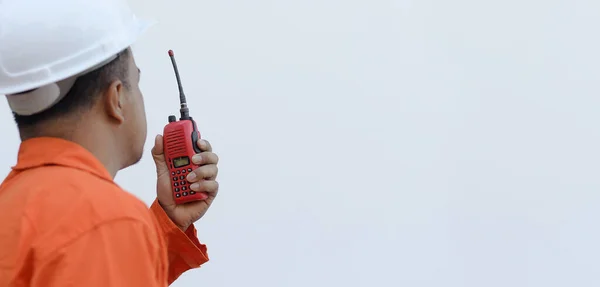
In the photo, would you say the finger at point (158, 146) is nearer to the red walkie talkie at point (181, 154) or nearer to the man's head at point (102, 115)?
the red walkie talkie at point (181, 154)

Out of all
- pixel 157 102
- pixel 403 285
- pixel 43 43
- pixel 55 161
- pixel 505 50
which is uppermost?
pixel 505 50

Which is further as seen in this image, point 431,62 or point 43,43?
point 431,62

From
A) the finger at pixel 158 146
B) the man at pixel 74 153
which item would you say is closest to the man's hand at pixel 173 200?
the finger at pixel 158 146

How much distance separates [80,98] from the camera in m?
0.72

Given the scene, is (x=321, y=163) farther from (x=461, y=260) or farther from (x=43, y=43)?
(x=43, y=43)

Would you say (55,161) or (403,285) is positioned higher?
(55,161)

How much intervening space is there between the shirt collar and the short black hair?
2 centimetres

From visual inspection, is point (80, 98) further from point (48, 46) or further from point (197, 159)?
point (197, 159)

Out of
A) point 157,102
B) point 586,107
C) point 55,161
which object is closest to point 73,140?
point 55,161

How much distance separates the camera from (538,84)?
148 centimetres

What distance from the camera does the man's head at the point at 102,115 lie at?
718 millimetres

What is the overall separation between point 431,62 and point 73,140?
0.90 meters

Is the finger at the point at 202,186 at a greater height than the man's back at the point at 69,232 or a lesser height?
greater

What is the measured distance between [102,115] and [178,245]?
0.87 feet
